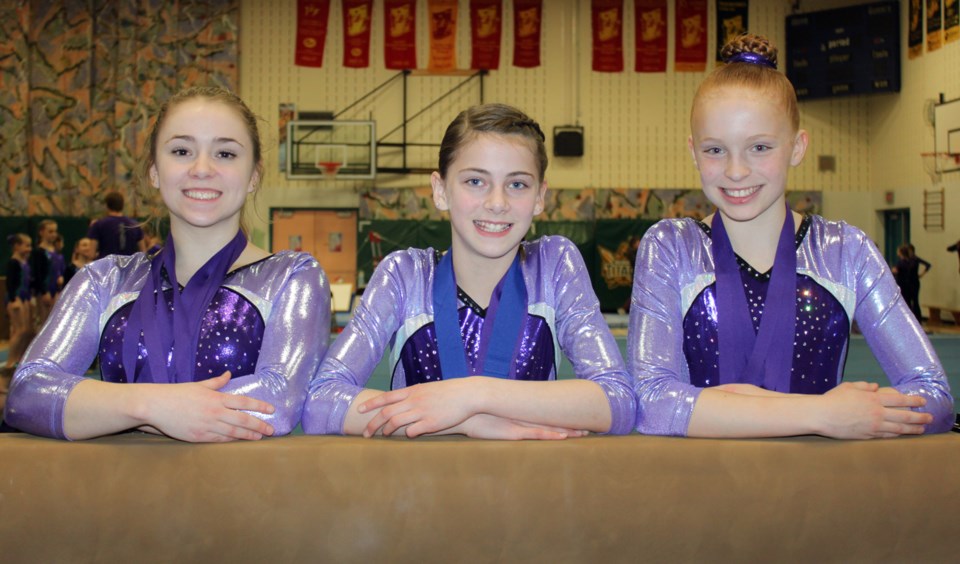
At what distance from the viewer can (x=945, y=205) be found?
1250 centimetres

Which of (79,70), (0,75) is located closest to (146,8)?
(79,70)

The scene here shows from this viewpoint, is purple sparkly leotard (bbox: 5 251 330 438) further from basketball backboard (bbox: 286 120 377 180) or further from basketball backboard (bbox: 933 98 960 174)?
basketball backboard (bbox: 933 98 960 174)

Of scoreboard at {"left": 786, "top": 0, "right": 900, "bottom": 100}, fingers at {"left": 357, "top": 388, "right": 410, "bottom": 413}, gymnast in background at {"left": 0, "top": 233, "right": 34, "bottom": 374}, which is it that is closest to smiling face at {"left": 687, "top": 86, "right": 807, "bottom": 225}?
fingers at {"left": 357, "top": 388, "right": 410, "bottom": 413}

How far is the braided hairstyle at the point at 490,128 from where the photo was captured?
1826 mm

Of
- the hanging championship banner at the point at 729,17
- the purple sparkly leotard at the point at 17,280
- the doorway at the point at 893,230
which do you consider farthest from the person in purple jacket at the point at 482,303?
the doorway at the point at 893,230

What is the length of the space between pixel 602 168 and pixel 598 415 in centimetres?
1364

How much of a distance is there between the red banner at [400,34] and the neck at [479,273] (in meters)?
13.2

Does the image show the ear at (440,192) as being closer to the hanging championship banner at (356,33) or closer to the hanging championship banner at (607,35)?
the hanging championship banner at (356,33)

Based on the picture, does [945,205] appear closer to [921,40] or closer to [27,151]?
[921,40]

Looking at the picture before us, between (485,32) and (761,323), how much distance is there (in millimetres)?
13476

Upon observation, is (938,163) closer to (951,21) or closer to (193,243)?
(951,21)

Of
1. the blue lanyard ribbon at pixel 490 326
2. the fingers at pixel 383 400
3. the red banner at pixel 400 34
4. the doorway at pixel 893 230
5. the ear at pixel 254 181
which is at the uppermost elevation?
the red banner at pixel 400 34

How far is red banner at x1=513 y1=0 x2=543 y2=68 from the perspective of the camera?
14562 mm

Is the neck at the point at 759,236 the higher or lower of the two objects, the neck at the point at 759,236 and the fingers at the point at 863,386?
the higher
